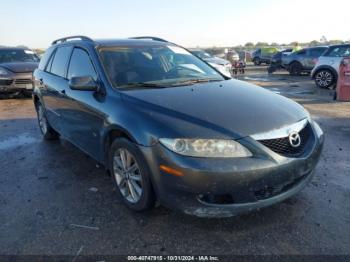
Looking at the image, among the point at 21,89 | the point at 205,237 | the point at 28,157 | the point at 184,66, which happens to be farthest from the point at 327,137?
the point at 21,89

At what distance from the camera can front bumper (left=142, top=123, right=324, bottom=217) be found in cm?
270

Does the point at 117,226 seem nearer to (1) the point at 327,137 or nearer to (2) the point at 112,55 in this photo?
(2) the point at 112,55

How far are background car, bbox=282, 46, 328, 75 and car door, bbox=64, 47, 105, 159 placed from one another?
664 inches

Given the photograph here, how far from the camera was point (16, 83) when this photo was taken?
11.2 m

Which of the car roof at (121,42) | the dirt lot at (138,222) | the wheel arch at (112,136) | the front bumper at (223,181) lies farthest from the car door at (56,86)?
the front bumper at (223,181)

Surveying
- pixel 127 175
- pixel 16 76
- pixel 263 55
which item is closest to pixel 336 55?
pixel 16 76

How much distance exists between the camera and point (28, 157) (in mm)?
5336

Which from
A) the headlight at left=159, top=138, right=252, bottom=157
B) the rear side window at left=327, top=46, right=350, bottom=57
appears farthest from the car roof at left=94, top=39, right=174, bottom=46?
the rear side window at left=327, top=46, right=350, bottom=57

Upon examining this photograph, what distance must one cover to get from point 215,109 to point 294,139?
75 cm

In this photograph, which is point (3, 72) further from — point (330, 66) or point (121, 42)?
point (330, 66)

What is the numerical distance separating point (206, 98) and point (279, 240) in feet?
4.84

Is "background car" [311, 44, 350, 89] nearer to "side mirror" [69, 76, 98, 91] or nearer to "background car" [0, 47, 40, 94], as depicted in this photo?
"background car" [0, 47, 40, 94]

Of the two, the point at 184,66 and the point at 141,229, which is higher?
the point at 184,66

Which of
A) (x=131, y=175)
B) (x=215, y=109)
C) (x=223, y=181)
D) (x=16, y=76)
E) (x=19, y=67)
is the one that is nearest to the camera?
(x=223, y=181)
